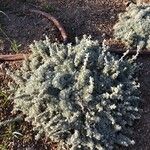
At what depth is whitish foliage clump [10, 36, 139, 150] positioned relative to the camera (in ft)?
13.2

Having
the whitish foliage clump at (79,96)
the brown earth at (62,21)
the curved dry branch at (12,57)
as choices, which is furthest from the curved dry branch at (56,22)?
the curved dry branch at (12,57)

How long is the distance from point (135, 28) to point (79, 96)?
44.0 inches

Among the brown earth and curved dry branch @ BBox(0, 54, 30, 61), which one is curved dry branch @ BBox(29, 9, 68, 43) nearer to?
the brown earth

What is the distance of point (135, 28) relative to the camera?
481cm

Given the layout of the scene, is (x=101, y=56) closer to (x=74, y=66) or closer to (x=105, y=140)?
(x=74, y=66)

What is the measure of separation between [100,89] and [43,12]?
1.34m

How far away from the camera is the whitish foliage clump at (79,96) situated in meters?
4.03

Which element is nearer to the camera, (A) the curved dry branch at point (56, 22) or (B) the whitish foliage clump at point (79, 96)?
(B) the whitish foliage clump at point (79, 96)

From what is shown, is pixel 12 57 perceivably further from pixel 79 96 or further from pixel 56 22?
pixel 79 96

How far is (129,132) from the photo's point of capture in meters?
4.16

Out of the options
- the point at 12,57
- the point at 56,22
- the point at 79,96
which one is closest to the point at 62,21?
the point at 56,22

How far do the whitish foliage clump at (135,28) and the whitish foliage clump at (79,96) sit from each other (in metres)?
0.40

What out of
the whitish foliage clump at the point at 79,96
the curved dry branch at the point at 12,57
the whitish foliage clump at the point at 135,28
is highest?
the curved dry branch at the point at 12,57

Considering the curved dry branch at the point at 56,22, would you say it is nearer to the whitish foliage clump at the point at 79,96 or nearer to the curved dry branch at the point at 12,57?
the whitish foliage clump at the point at 79,96
